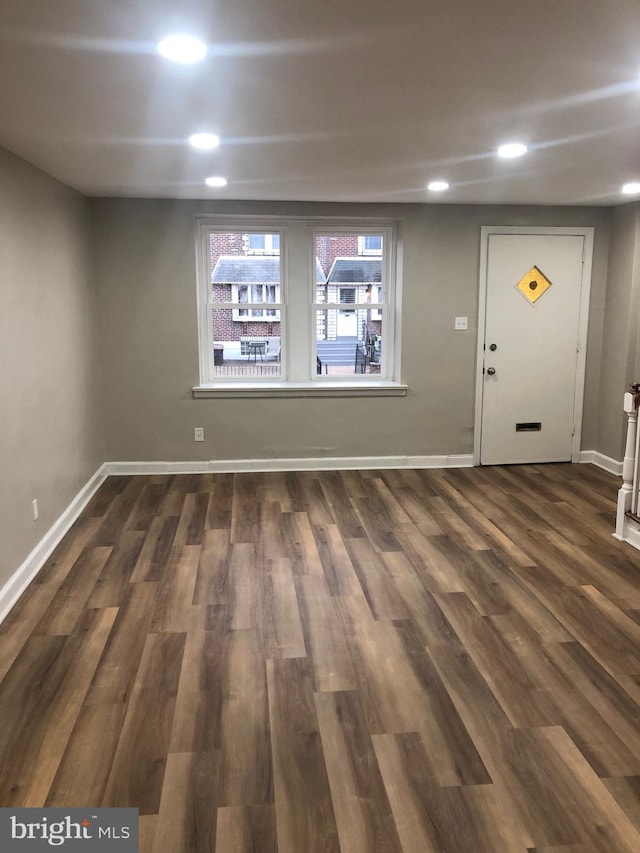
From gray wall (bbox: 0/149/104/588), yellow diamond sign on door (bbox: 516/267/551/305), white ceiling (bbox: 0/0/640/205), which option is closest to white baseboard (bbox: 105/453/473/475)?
gray wall (bbox: 0/149/104/588)

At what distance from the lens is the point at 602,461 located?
5.87 m

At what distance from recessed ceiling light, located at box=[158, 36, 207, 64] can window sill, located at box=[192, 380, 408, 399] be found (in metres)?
3.59

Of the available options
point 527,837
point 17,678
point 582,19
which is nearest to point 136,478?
point 17,678

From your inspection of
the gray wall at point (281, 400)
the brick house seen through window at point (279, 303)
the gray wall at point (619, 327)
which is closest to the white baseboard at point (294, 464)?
the gray wall at point (281, 400)

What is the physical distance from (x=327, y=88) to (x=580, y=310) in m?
4.14

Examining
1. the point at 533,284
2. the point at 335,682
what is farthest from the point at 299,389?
the point at 335,682

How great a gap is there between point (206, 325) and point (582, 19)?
13.7 feet

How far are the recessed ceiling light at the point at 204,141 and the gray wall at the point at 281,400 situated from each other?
79.8 inches

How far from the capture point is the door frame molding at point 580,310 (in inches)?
219

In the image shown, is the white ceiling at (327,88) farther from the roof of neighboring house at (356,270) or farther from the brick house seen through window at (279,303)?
the roof of neighboring house at (356,270)

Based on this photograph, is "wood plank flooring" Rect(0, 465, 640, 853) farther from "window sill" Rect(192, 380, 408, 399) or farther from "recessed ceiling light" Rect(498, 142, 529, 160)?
"recessed ceiling light" Rect(498, 142, 529, 160)

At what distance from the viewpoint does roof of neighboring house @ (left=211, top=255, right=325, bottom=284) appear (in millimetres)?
5566

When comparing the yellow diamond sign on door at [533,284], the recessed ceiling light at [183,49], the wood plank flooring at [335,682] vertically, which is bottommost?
the wood plank flooring at [335,682]

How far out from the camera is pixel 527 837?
189 centimetres
